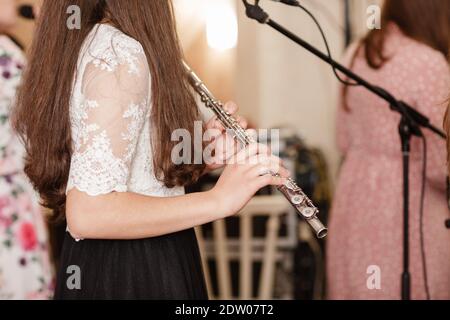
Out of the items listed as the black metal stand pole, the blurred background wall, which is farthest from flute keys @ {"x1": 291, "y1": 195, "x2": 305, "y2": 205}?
the blurred background wall

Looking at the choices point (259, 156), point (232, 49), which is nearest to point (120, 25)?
point (259, 156)

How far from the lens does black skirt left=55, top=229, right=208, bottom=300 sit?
1299 millimetres

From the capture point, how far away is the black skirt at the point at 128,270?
1.30 m

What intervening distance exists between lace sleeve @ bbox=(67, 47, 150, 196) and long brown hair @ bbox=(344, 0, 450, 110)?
1033 millimetres

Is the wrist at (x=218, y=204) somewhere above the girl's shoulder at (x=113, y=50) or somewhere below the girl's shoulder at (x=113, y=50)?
below

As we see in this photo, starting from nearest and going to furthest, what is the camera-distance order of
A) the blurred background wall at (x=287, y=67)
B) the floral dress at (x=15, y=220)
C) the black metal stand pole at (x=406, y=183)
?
1. the black metal stand pole at (x=406, y=183)
2. the floral dress at (x=15, y=220)
3. the blurred background wall at (x=287, y=67)

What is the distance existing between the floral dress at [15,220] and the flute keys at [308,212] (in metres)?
1.12

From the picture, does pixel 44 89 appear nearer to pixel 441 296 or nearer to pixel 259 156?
pixel 259 156

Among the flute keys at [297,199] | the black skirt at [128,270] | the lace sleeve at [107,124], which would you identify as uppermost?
the lace sleeve at [107,124]

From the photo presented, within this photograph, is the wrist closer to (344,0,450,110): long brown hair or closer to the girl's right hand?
the girl's right hand

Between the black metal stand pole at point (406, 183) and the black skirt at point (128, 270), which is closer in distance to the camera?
the black skirt at point (128, 270)

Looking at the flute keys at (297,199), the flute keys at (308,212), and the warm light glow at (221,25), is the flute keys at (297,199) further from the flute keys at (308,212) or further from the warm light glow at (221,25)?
the warm light glow at (221,25)

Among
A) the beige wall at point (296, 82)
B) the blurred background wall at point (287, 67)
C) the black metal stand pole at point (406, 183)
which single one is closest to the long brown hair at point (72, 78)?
the black metal stand pole at point (406, 183)

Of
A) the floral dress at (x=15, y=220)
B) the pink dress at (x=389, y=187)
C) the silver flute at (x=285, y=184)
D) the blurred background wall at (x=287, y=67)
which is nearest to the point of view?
the silver flute at (x=285, y=184)
